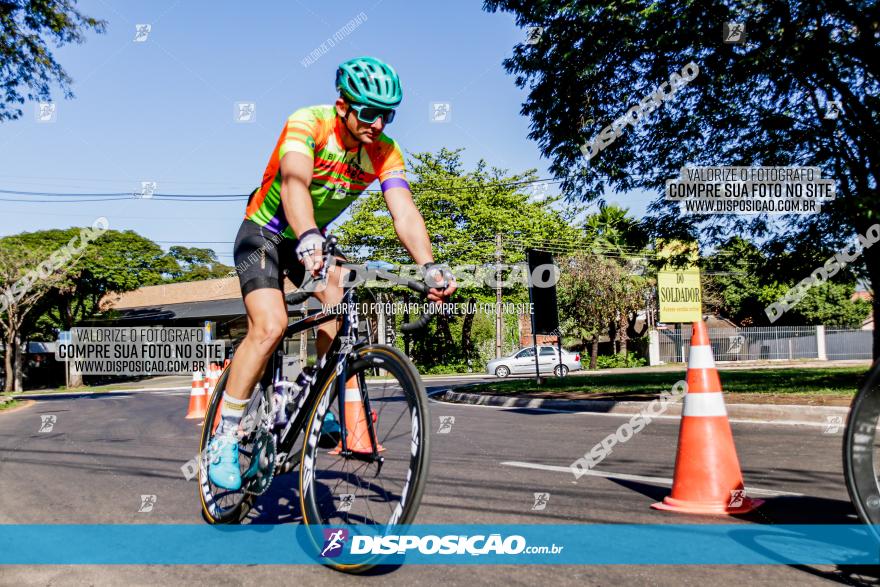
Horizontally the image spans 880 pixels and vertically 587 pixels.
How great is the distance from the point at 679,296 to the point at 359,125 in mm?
45034

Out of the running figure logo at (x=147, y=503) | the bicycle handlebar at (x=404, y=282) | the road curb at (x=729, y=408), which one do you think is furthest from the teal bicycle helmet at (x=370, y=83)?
the road curb at (x=729, y=408)

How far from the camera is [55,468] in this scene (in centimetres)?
575

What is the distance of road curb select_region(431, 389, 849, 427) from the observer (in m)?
8.82

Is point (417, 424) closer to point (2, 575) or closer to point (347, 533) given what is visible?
point (347, 533)

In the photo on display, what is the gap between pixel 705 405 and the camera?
159 inches

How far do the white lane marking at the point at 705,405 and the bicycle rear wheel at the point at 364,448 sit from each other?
2.00 meters

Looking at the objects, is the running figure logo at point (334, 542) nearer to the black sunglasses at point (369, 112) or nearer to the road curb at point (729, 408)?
the black sunglasses at point (369, 112)

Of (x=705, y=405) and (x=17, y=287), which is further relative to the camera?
(x=17, y=287)

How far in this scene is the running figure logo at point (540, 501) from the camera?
366 centimetres

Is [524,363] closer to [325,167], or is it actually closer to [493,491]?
[493,491]

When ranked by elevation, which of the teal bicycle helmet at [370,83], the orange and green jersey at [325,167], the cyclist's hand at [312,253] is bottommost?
the cyclist's hand at [312,253]

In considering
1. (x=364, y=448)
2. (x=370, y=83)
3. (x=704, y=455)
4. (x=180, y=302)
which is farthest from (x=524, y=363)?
(x=370, y=83)

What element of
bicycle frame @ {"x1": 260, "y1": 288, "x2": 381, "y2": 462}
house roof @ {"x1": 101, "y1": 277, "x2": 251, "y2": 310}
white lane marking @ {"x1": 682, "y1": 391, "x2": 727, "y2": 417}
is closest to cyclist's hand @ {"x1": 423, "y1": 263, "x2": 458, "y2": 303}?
bicycle frame @ {"x1": 260, "y1": 288, "x2": 381, "y2": 462}

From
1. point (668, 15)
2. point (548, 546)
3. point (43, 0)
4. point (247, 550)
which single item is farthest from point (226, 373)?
point (43, 0)
